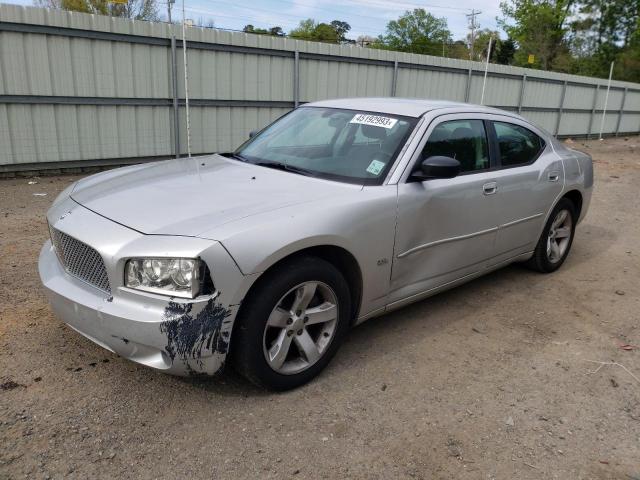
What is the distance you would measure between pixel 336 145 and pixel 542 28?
1847 inches

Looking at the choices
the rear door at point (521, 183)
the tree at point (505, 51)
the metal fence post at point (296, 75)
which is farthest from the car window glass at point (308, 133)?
the tree at point (505, 51)

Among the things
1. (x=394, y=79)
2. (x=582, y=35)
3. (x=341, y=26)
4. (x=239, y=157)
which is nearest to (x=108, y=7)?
(x=394, y=79)

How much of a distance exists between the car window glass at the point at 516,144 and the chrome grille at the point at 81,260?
316 cm

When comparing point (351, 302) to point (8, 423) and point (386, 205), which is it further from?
point (8, 423)

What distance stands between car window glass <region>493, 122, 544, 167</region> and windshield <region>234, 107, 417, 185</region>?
1083 mm

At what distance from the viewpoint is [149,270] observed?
2.58 m

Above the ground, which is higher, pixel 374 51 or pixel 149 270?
pixel 374 51

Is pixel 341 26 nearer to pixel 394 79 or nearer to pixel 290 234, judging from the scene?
pixel 394 79

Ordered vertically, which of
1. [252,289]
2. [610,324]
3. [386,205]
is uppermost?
[386,205]

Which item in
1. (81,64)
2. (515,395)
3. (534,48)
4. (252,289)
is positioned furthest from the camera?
(534,48)

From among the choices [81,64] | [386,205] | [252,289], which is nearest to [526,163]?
[386,205]

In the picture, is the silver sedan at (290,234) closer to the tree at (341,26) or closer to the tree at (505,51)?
the tree at (505,51)

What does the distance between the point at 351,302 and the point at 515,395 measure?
1.10 m

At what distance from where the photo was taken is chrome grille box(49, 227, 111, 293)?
271 cm
